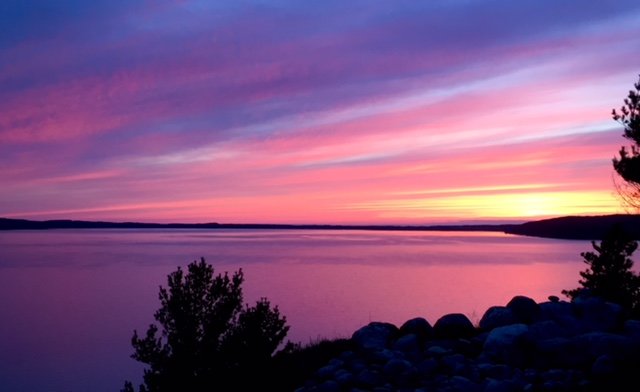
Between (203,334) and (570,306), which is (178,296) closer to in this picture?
(203,334)

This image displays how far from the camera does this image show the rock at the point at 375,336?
11.5 meters

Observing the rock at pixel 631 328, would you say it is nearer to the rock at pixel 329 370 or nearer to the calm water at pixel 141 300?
the rock at pixel 329 370

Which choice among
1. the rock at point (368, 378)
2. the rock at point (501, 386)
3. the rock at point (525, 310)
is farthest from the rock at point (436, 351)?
the rock at point (525, 310)

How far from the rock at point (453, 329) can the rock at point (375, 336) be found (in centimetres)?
88

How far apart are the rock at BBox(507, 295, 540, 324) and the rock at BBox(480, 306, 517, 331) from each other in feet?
0.38

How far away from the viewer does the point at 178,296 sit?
1270 cm

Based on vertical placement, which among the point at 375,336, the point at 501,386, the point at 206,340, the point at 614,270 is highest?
the point at 614,270

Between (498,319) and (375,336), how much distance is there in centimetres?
256

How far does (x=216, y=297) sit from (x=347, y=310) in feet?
87.4

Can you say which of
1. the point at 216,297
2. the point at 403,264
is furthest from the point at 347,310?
the point at 403,264

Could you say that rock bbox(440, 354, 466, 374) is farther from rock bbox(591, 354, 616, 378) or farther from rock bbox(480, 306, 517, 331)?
rock bbox(480, 306, 517, 331)

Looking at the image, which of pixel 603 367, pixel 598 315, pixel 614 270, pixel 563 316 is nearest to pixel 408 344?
pixel 563 316

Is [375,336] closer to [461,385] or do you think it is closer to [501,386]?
[461,385]

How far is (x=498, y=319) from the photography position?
40.2 ft
